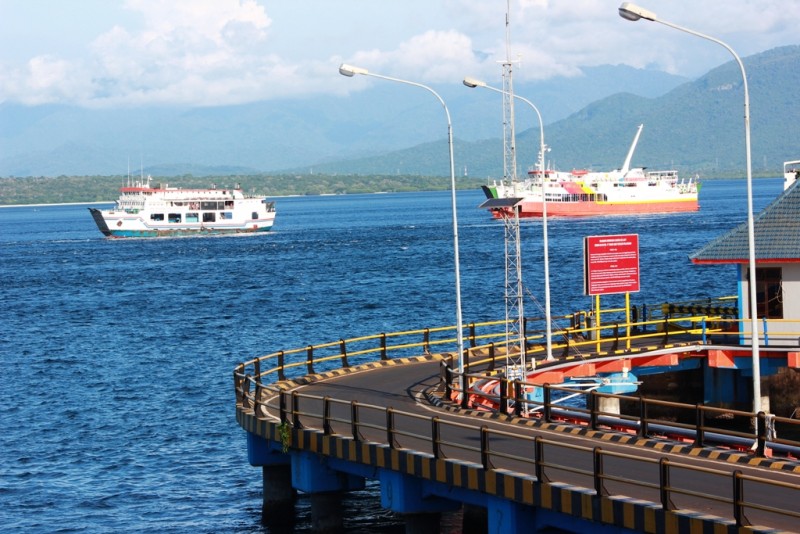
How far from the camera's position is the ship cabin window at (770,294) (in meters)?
35.4

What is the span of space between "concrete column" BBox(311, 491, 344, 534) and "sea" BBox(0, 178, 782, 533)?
1.91m

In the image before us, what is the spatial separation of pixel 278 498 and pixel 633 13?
43.1 ft

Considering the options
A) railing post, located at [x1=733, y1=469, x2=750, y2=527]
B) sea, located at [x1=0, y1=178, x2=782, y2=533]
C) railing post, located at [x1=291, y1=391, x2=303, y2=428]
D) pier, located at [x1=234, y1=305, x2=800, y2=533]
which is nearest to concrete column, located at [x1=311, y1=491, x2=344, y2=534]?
pier, located at [x1=234, y1=305, x2=800, y2=533]

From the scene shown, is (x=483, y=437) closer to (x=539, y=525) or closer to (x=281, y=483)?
(x=539, y=525)

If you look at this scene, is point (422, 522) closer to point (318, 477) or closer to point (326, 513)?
point (318, 477)

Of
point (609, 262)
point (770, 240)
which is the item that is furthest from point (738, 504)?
point (609, 262)

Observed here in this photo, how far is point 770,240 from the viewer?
35.3 m

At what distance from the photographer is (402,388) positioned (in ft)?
108

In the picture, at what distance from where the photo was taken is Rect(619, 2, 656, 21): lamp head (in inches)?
1001

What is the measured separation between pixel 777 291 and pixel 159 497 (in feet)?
54.2

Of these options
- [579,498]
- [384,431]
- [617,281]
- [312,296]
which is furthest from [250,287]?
[579,498]

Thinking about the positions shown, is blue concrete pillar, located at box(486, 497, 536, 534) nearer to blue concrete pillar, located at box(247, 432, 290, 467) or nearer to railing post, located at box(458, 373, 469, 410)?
railing post, located at box(458, 373, 469, 410)

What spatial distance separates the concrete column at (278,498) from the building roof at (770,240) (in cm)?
1292

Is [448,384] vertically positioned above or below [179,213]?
below
